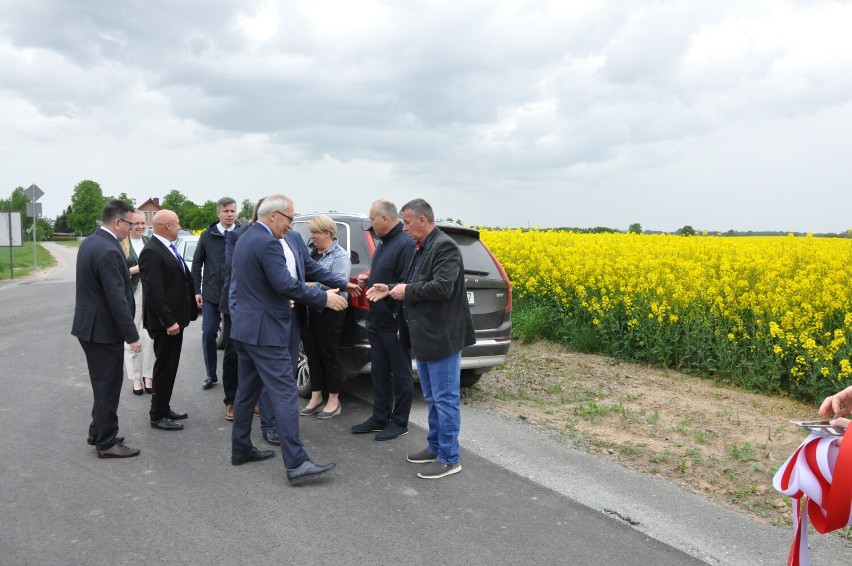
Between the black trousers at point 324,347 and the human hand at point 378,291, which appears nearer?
the human hand at point 378,291

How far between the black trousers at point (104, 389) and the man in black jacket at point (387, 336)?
6.02 ft

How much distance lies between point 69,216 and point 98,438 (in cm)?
13909

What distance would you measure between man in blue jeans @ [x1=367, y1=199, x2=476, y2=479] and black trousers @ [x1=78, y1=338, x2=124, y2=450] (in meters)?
1.96

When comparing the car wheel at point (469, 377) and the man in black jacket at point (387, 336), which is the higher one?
the man in black jacket at point (387, 336)

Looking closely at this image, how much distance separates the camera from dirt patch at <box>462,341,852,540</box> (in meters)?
4.70

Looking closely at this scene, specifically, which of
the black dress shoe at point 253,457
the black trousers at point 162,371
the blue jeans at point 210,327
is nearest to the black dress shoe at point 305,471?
the black dress shoe at point 253,457

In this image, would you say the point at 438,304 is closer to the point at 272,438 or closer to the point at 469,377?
the point at 272,438

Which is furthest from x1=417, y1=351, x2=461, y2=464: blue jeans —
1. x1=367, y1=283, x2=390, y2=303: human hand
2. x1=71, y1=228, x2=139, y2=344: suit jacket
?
x1=71, y1=228, x2=139, y2=344: suit jacket

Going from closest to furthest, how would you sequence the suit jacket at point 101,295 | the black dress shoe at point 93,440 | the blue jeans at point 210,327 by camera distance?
1. the suit jacket at point 101,295
2. the black dress shoe at point 93,440
3. the blue jeans at point 210,327

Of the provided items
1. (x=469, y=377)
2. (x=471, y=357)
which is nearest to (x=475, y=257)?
(x=471, y=357)

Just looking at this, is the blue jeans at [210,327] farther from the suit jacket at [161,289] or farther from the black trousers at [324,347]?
the black trousers at [324,347]

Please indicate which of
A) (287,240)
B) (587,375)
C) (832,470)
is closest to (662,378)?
(587,375)

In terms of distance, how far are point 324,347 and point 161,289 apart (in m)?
1.43

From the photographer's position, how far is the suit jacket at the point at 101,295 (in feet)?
15.9
